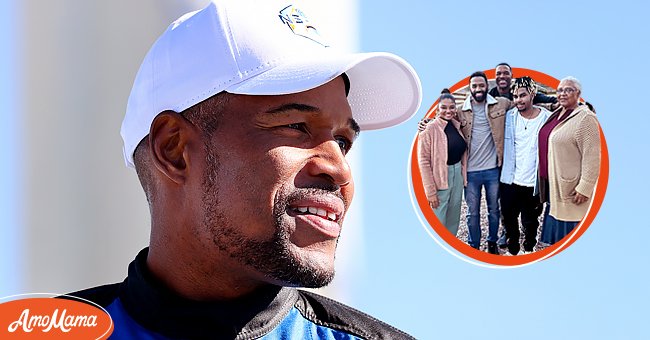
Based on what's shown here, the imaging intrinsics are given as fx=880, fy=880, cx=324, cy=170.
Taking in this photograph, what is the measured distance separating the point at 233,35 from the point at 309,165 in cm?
38

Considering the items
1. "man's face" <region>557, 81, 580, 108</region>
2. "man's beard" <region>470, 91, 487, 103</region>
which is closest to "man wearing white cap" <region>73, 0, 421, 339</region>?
"man's beard" <region>470, 91, 487, 103</region>

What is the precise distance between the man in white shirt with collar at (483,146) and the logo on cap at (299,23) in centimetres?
261

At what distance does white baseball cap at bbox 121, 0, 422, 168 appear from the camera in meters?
2.05

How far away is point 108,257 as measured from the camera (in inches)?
160

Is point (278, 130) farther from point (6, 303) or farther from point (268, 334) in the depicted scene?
point (6, 303)

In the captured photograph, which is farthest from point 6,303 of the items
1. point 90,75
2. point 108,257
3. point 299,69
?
point 90,75

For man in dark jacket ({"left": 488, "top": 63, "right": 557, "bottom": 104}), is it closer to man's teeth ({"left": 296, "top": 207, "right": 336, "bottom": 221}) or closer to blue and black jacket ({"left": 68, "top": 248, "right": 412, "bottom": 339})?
blue and black jacket ({"left": 68, "top": 248, "right": 412, "bottom": 339})

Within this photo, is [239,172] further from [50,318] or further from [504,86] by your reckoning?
[504,86]

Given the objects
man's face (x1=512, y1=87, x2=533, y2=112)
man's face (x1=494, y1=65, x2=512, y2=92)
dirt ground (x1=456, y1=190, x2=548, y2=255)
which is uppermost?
man's face (x1=494, y1=65, x2=512, y2=92)

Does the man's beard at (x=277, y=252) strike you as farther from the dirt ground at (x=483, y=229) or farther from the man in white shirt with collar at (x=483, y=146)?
the man in white shirt with collar at (x=483, y=146)

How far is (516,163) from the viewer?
4.96m

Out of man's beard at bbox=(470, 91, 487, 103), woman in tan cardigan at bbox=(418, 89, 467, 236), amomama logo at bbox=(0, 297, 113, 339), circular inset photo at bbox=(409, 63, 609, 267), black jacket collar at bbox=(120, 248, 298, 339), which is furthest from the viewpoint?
man's beard at bbox=(470, 91, 487, 103)

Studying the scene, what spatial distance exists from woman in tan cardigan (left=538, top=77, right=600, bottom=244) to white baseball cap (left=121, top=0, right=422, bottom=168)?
8.78 feet

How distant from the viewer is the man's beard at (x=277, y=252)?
1981mm
